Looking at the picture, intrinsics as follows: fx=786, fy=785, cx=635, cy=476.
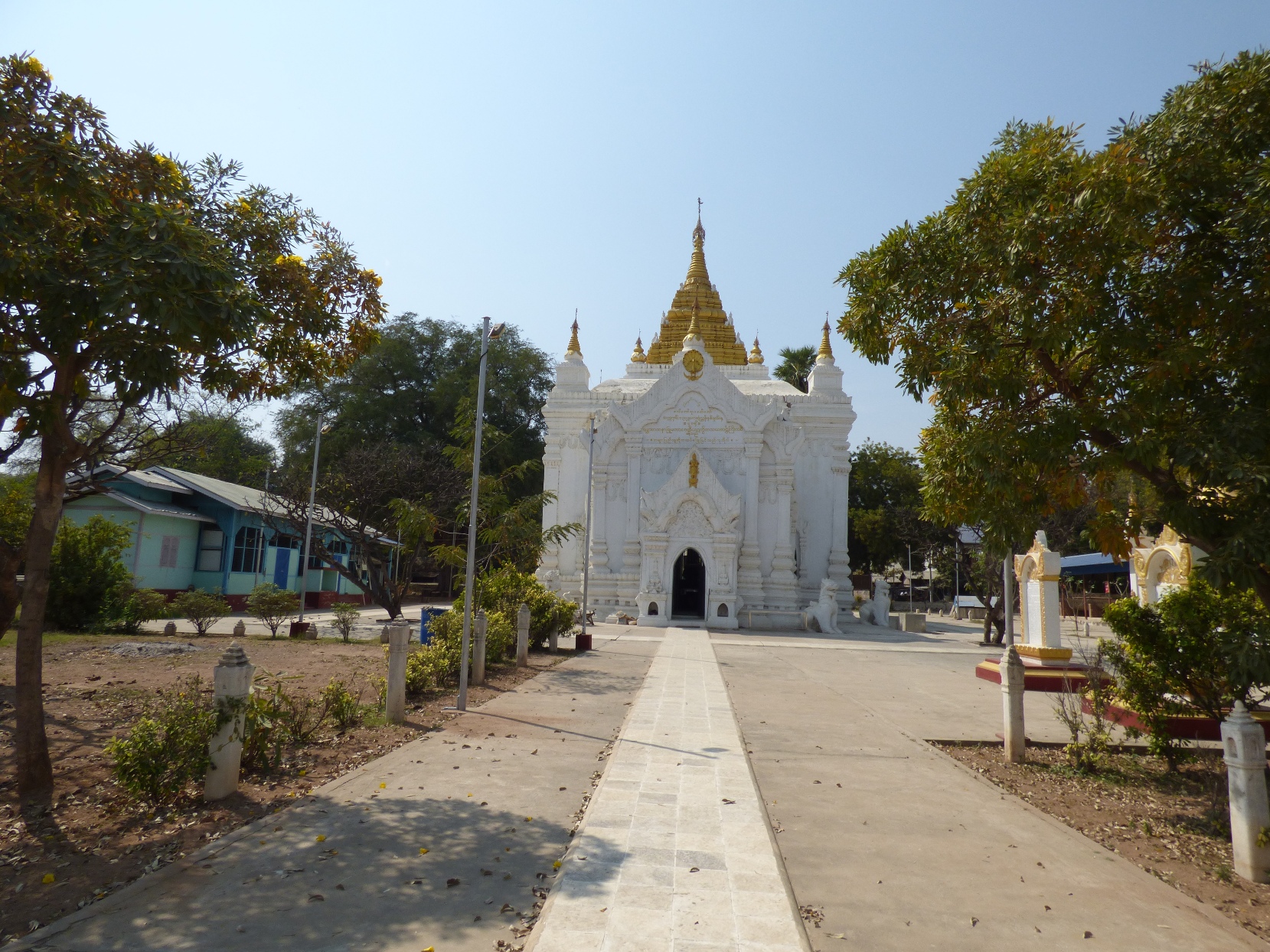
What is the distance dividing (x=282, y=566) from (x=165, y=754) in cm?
2930

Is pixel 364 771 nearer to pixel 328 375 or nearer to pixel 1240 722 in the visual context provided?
pixel 328 375

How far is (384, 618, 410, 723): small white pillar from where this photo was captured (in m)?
9.57

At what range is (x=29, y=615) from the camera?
6105 millimetres

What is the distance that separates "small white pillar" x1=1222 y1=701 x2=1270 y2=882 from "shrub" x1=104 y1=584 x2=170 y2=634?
2074 centimetres

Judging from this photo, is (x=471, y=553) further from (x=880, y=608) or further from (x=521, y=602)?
(x=880, y=608)

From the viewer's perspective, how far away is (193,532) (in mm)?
27859

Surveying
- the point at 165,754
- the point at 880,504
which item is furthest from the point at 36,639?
the point at 880,504

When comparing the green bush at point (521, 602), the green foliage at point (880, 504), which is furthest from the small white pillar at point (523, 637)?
the green foliage at point (880, 504)

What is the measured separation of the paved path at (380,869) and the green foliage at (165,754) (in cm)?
90

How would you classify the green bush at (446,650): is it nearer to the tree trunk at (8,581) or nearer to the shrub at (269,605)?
the tree trunk at (8,581)

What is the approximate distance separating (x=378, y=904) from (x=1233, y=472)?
622 centimetres

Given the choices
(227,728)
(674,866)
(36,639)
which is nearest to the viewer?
(674,866)

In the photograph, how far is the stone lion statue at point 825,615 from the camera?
96.2 feet

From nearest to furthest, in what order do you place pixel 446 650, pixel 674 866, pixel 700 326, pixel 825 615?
1. pixel 674 866
2. pixel 446 650
3. pixel 825 615
4. pixel 700 326
